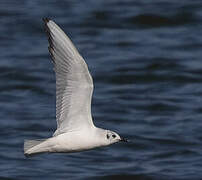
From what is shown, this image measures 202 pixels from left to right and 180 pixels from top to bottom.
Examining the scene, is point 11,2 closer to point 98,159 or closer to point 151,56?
point 151,56

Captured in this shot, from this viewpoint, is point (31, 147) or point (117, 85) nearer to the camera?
point (31, 147)

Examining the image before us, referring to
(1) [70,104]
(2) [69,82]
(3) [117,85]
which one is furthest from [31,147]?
(3) [117,85]

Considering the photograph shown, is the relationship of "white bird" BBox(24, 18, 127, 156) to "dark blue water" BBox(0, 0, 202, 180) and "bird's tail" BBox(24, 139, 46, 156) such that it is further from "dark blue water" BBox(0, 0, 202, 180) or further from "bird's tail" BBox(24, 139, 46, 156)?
"dark blue water" BBox(0, 0, 202, 180)

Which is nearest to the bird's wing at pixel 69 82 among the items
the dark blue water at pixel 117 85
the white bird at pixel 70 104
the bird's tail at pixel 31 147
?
the white bird at pixel 70 104

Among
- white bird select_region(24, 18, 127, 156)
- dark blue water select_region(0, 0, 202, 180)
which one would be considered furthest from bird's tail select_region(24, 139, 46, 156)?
dark blue water select_region(0, 0, 202, 180)

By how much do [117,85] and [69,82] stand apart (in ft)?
22.6

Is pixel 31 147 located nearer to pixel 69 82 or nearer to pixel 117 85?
pixel 69 82

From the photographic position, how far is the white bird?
318 inches

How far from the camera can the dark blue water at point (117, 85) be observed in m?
11.7

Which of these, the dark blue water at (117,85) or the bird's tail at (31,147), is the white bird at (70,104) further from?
the dark blue water at (117,85)

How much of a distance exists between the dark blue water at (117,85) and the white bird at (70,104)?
273 cm

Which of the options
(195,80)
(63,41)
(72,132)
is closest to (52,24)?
(63,41)

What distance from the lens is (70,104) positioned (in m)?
8.43

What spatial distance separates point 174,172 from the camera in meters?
11.6
